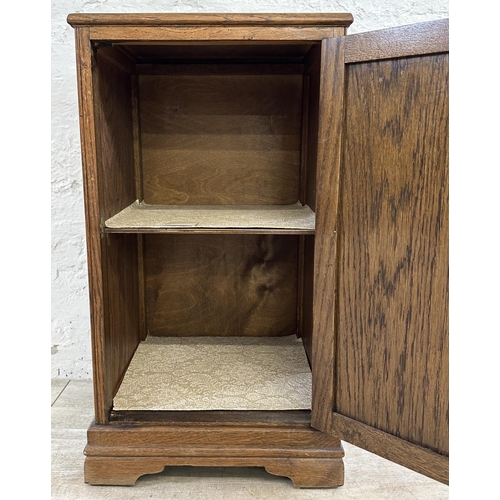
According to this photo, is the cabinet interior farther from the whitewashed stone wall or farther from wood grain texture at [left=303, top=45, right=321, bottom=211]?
the whitewashed stone wall

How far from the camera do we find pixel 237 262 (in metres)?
1.76

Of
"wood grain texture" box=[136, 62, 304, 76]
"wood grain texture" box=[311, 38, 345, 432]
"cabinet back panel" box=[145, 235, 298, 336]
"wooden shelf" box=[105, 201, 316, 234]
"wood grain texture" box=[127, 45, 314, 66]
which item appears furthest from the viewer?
"cabinet back panel" box=[145, 235, 298, 336]

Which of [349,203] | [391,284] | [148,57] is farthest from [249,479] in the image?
[148,57]

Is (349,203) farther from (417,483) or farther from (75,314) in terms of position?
(75,314)

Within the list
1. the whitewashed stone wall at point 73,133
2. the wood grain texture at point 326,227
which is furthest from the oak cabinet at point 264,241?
the whitewashed stone wall at point 73,133

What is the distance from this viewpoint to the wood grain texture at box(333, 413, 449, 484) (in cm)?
110

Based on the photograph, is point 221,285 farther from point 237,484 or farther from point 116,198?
point 237,484

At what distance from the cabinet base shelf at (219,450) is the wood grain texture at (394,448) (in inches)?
3.4

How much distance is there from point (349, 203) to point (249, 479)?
0.75 metres

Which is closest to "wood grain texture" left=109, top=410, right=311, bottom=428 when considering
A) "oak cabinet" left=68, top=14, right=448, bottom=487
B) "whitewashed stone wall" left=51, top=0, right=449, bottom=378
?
"oak cabinet" left=68, top=14, right=448, bottom=487

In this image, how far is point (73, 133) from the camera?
5.62 ft

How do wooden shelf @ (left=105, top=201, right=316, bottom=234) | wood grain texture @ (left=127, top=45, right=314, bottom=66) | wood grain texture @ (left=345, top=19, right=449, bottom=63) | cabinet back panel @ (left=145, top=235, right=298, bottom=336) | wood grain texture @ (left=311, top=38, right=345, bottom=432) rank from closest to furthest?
wood grain texture @ (left=345, top=19, right=449, bottom=63) < wood grain texture @ (left=311, top=38, right=345, bottom=432) < wooden shelf @ (left=105, top=201, right=316, bottom=234) < wood grain texture @ (left=127, top=45, right=314, bottom=66) < cabinet back panel @ (left=145, top=235, right=298, bottom=336)

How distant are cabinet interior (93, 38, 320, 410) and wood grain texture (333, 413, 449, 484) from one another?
17cm

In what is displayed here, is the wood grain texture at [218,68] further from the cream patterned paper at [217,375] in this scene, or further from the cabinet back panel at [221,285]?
the cream patterned paper at [217,375]
